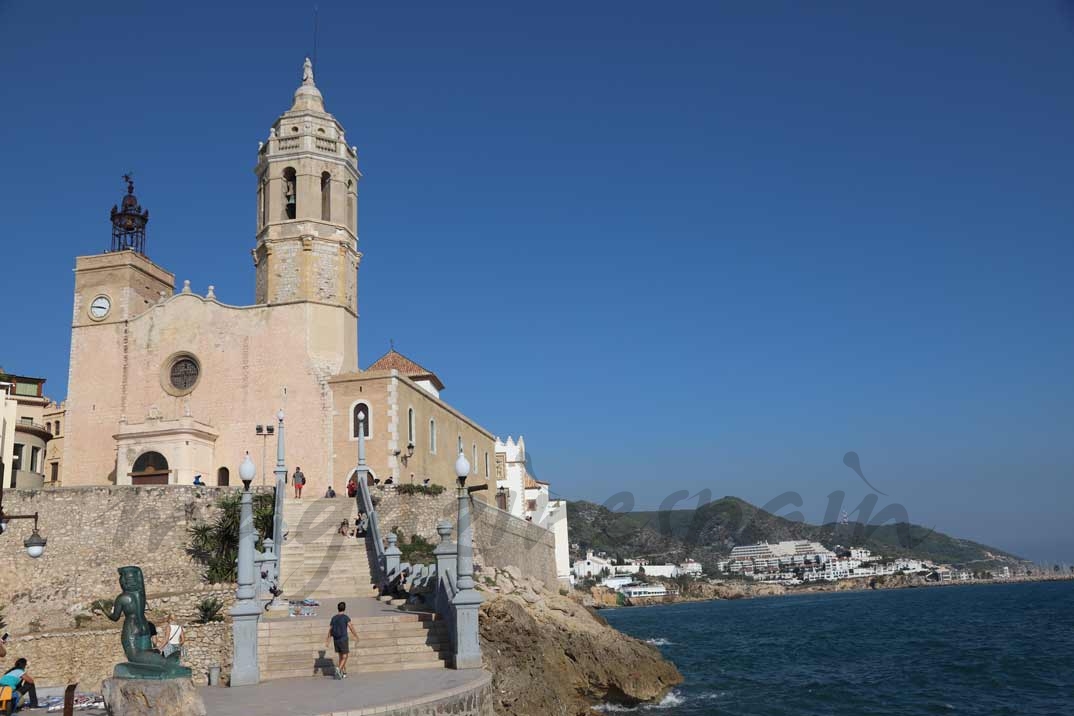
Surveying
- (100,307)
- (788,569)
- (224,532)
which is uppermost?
(100,307)

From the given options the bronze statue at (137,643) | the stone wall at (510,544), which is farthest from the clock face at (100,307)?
the bronze statue at (137,643)

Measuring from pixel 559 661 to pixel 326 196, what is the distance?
2130cm

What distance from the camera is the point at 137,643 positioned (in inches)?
426

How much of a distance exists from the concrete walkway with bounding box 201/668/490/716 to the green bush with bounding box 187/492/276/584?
37.8 feet

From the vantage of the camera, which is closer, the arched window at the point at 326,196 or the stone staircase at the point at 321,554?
the stone staircase at the point at 321,554

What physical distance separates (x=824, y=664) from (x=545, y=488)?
3547 centimetres

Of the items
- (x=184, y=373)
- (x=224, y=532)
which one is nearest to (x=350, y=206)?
(x=184, y=373)

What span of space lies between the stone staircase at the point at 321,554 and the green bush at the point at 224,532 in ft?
1.99

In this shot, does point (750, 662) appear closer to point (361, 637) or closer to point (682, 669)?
point (682, 669)

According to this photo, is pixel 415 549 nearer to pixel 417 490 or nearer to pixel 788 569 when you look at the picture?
pixel 417 490

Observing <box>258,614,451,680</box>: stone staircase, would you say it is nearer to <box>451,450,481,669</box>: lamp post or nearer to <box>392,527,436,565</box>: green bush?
<box>451,450,481,669</box>: lamp post

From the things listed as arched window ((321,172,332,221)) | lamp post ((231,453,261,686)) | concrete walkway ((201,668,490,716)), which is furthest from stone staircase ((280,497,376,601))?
arched window ((321,172,332,221))

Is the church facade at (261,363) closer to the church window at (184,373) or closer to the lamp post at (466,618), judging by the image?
the church window at (184,373)

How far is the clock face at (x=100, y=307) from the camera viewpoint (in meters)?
34.0
